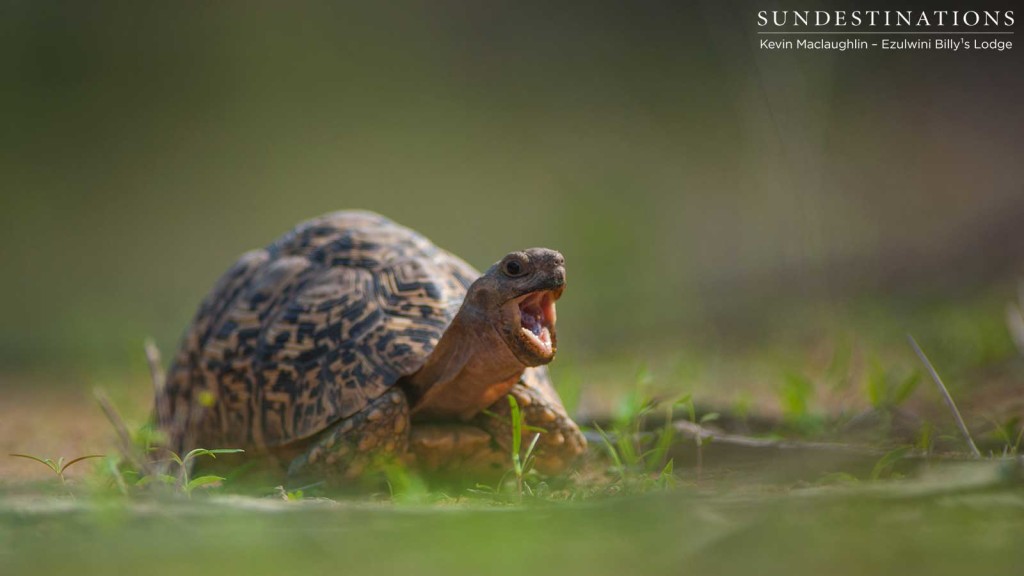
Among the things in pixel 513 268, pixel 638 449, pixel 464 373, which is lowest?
pixel 638 449

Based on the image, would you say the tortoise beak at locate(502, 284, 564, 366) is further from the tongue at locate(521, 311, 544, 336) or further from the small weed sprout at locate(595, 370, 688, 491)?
the small weed sprout at locate(595, 370, 688, 491)

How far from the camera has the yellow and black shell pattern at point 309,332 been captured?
247 cm

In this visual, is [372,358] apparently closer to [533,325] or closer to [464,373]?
A: [464,373]

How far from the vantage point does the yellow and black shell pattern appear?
2.47 m

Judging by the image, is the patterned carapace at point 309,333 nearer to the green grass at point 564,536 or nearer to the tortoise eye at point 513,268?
the tortoise eye at point 513,268

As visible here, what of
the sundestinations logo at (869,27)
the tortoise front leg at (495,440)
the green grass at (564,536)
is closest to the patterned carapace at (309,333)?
the tortoise front leg at (495,440)

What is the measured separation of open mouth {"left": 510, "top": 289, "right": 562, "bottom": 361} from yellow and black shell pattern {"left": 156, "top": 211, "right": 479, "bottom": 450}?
34cm

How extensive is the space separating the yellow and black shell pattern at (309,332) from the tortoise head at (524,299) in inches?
11.8

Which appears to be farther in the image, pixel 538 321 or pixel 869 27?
pixel 869 27

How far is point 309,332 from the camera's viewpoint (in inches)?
103

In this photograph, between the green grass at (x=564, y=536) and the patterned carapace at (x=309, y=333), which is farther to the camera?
the patterned carapace at (x=309, y=333)

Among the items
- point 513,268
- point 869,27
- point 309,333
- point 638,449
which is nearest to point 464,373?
point 513,268

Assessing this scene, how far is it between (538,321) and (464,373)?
0.82ft

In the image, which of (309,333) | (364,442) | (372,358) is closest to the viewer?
(364,442)
